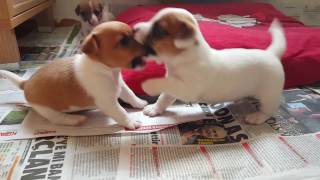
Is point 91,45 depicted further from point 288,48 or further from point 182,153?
point 288,48

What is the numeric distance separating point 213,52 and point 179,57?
13 cm

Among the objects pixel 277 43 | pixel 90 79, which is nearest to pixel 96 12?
pixel 90 79

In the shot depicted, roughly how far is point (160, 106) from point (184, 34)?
328mm

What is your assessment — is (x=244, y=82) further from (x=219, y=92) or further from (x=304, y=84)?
(x=304, y=84)

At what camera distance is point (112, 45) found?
38.7 inches

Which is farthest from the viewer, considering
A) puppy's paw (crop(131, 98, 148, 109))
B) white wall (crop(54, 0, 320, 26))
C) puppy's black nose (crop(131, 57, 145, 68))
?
white wall (crop(54, 0, 320, 26))

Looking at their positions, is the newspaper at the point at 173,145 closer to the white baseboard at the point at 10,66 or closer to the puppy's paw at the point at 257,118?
the puppy's paw at the point at 257,118

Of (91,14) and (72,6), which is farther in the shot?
(72,6)

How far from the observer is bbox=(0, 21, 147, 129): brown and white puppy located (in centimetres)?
98

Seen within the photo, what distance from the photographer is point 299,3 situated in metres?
2.41

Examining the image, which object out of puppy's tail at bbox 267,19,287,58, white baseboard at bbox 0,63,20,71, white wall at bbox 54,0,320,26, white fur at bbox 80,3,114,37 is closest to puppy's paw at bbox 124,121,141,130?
puppy's tail at bbox 267,19,287,58

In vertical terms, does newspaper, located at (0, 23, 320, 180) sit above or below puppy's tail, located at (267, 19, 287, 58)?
below

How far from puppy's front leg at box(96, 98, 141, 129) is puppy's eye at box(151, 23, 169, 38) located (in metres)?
0.25

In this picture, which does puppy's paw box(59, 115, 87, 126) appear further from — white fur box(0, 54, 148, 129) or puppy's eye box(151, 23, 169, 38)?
puppy's eye box(151, 23, 169, 38)
